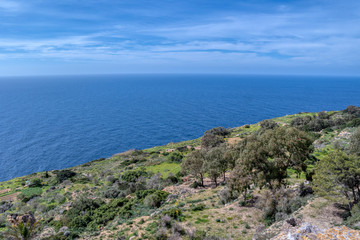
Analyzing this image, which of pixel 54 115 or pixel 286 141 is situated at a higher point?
pixel 286 141

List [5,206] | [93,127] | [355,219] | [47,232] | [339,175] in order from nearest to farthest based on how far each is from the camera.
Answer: [355,219], [339,175], [47,232], [5,206], [93,127]

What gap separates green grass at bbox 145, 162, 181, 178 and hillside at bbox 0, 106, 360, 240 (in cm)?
631

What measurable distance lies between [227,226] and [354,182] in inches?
449

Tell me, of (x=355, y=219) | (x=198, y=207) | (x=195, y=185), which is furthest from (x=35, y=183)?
(x=355, y=219)

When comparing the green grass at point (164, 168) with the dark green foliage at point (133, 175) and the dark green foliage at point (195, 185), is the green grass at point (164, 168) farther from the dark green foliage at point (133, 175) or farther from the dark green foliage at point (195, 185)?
the dark green foliage at point (195, 185)

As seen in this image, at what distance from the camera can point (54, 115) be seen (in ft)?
427

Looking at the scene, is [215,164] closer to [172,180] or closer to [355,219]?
[172,180]

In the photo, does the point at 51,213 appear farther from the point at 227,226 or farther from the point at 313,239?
the point at 313,239

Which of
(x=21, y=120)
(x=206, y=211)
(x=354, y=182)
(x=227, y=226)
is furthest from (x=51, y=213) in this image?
(x=21, y=120)

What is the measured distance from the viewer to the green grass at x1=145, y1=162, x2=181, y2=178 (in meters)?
47.7

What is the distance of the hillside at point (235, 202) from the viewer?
16.9 metres

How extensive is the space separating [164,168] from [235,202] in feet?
91.2

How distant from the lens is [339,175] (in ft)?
53.2

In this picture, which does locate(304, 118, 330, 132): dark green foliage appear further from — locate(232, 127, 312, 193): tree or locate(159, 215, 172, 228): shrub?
locate(159, 215, 172, 228): shrub
